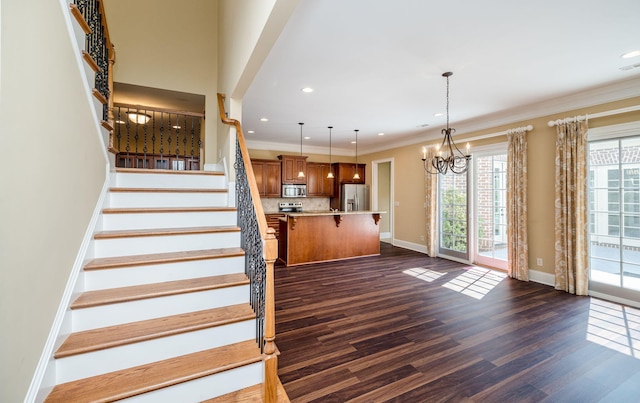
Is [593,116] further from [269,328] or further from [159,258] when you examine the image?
[159,258]

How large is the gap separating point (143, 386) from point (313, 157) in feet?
25.2

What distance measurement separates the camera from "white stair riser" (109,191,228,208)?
284 cm

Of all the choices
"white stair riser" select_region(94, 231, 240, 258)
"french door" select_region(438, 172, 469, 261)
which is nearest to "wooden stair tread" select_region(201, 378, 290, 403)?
"white stair riser" select_region(94, 231, 240, 258)

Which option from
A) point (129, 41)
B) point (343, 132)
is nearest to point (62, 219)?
point (129, 41)

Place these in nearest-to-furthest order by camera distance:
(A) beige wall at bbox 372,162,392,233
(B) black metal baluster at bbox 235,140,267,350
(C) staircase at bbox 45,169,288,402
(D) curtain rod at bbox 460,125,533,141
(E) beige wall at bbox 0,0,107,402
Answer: (E) beige wall at bbox 0,0,107,402 → (C) staircase at bbox 45,169,288,402 → (B) black metal baluster at bbox 235,140,267,350 → (D) curtain rod at bbox 460,125,533,141 → (A) beige wall at bbox 372,162,392,233

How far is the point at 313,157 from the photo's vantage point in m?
8.81

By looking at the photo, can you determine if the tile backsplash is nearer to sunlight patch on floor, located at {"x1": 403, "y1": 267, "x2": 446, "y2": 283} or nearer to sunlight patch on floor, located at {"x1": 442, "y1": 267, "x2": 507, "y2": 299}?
sunlight patch on floor, located at {"x1": 403, "y1": 267, "x2": 446, "y2": 283}

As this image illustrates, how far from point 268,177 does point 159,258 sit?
18.4ft

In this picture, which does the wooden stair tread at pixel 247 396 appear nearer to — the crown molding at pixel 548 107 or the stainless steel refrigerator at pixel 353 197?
the crown molding at pixel 548 107

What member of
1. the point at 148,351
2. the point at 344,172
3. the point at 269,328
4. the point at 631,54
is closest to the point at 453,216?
the point at 344,172

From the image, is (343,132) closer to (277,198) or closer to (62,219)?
(277,198)

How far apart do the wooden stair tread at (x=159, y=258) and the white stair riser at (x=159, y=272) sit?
34 mm

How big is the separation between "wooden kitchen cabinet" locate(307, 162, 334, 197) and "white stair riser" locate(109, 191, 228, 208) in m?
5.36

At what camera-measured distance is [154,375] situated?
1.68 meters
